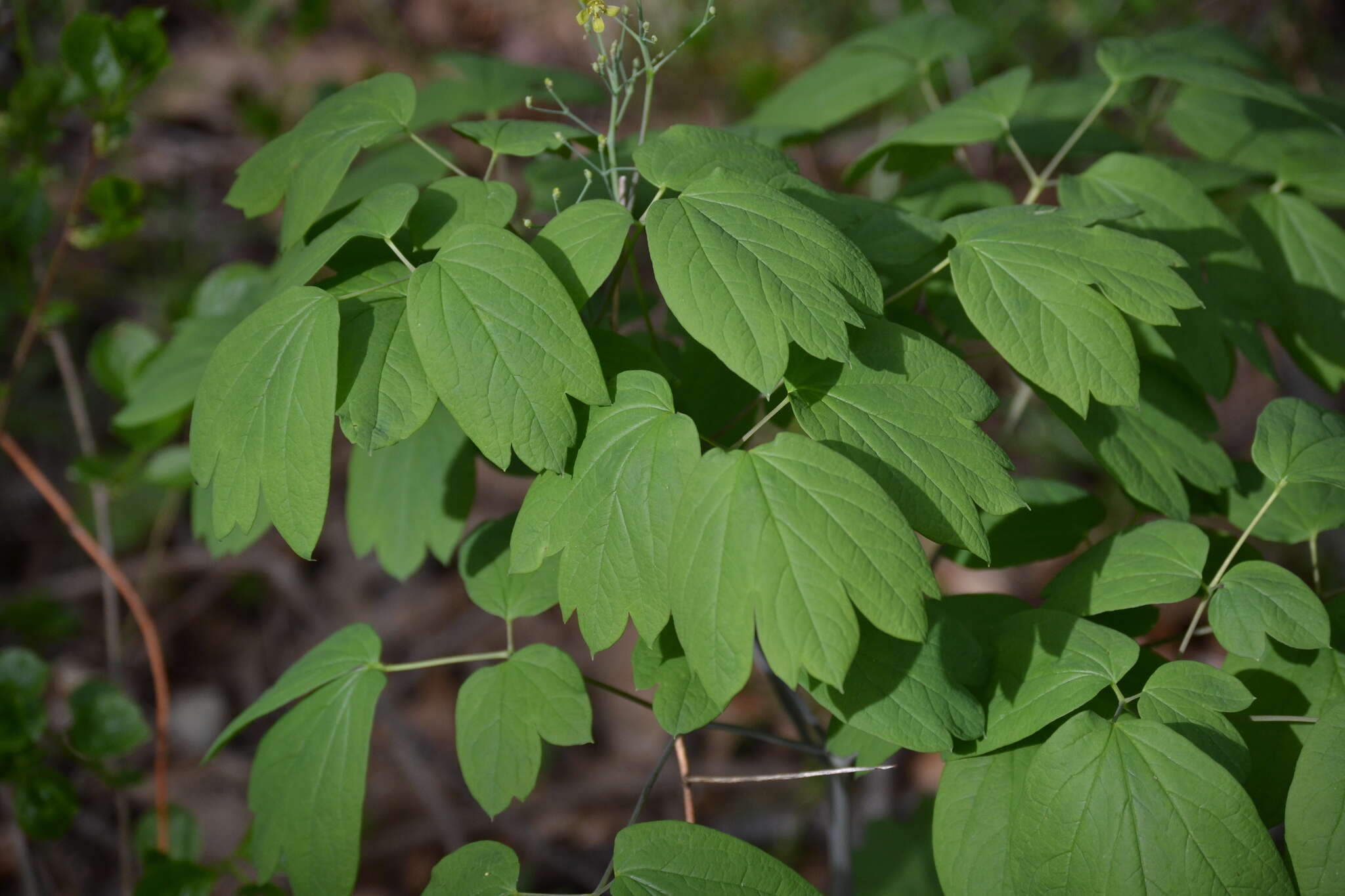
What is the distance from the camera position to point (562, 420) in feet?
3.19

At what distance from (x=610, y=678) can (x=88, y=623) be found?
1755 millimetres

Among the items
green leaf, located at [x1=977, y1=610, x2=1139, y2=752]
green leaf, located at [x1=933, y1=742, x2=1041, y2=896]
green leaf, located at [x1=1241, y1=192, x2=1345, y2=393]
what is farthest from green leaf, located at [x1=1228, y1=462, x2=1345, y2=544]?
green leaf, located at [x1=933, y1=742, x2=1041, y2=896]

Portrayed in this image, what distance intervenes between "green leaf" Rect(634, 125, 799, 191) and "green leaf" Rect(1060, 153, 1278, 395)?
1.64 feet

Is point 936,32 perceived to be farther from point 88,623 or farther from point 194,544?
point 88,623

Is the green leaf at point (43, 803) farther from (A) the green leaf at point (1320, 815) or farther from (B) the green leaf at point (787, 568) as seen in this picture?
(A) the green leaf at point (1320, 815)

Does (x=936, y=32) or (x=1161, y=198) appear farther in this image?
(x=936, y=32)

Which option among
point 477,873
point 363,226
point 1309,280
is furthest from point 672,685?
point 1309,280

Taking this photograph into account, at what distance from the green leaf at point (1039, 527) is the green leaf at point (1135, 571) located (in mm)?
131

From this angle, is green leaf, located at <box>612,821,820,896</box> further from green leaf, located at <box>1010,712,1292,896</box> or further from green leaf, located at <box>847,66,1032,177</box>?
green leaf, located at <box>847,66,1032,177</box>

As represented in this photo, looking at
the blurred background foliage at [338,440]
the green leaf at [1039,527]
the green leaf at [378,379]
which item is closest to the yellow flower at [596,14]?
the green leaf at [378,379]

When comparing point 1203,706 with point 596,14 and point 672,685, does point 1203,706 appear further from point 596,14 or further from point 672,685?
point 596,14

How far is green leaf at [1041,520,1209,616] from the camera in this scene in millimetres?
1071

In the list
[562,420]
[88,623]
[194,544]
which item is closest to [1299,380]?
[562,420]

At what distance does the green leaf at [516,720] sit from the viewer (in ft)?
3.65
